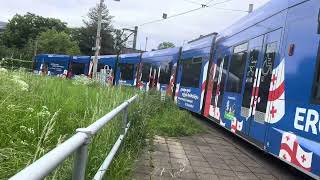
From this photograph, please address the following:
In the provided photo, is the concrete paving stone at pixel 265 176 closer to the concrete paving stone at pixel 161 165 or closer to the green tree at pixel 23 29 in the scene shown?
the concrete paving stone at pixel 161 165

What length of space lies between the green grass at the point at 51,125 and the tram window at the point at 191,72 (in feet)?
29.0

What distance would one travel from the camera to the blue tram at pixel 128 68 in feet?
108

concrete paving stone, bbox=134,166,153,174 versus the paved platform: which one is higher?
concrete paving stone, bbox=134,166,153,174

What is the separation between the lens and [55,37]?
93.5 metres

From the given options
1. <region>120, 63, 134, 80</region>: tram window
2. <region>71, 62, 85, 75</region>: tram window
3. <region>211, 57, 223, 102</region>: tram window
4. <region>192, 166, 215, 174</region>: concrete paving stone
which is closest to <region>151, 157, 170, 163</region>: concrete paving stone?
<region>192, 166, 215, 174</region>: concrete paving stone

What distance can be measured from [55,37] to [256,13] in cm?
8429

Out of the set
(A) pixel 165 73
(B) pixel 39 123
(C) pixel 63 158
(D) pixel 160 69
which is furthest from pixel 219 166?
(D) pixel 160 69

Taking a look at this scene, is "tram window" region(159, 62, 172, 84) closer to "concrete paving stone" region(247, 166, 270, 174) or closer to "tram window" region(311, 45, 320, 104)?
"concrete paving stone" region(247, 166, 270, 174)

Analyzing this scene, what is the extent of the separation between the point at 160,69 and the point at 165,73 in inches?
45.4

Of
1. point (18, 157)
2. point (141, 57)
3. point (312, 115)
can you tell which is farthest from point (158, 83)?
point (18, 157)

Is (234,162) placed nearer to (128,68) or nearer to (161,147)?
(161,147)

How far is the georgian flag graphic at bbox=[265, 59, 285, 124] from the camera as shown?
8.46 metres

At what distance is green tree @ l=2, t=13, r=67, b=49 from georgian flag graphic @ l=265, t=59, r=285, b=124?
101860 millimetres

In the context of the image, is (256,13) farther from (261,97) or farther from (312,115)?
(312,115)
